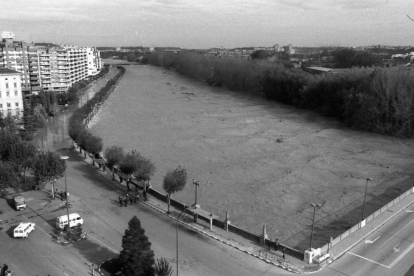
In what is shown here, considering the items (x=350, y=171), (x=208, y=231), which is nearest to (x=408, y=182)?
(x=350, y=171)

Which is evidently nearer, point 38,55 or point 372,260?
point 372,260

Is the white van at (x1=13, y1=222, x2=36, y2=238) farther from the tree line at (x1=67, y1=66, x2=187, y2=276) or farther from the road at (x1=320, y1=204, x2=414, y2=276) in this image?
the road at (x1=320, y1=204, x2=414, y2=276)

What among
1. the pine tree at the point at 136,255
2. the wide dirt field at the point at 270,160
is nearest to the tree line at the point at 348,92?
the wide dirt field at the point at 270,160

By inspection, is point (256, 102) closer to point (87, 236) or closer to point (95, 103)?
point (95, 103)

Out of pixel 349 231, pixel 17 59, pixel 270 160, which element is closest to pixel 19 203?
pixel 349 231

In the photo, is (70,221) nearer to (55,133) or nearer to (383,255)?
(383,255)

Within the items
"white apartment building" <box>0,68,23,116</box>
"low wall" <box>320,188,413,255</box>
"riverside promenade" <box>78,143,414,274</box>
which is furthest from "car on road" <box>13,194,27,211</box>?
"white apartment building" <box>0,68,23,116</box>
